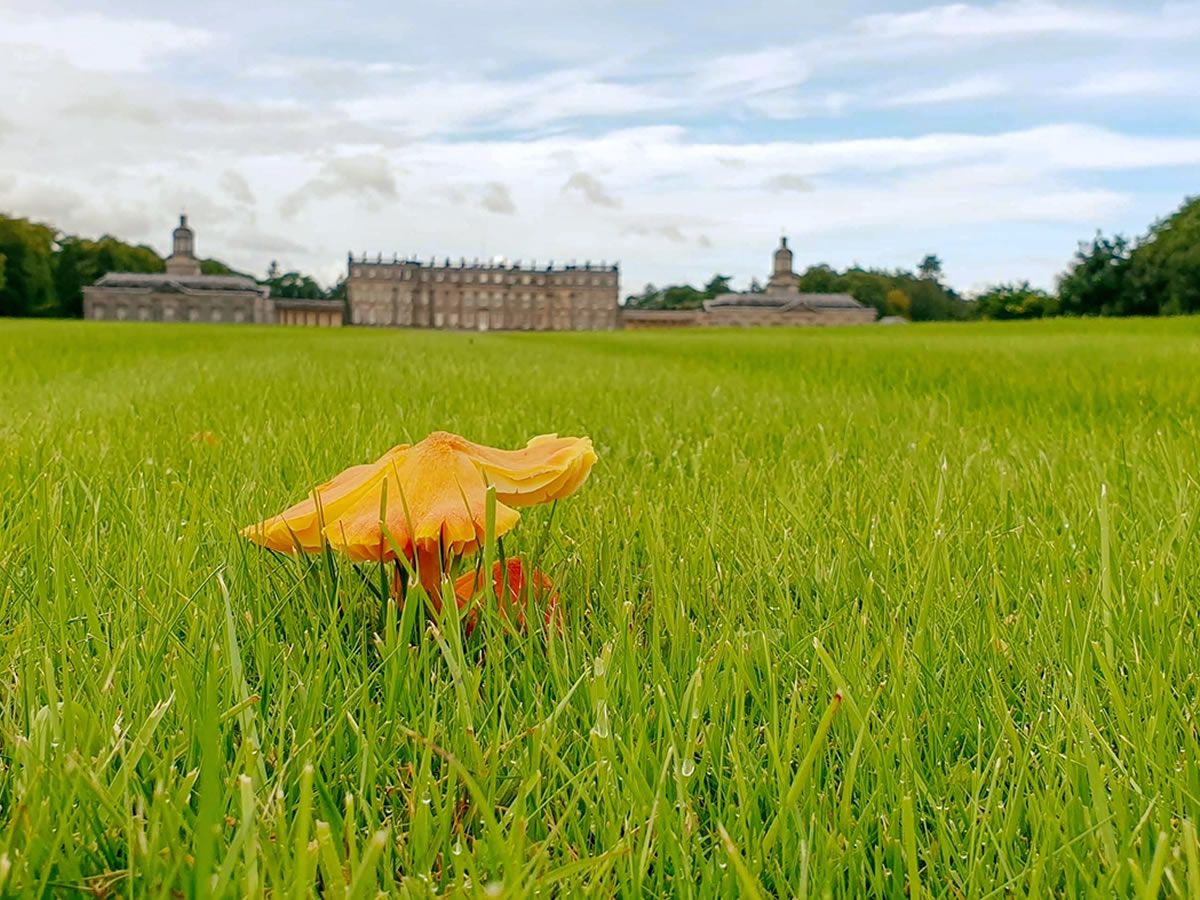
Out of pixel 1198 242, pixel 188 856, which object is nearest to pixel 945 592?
pixel 188 856

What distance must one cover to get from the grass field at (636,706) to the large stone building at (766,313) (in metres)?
99.3

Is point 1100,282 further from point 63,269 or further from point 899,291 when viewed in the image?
point 63,269

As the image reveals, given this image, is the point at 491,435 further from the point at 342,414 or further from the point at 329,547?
the point at 329,547

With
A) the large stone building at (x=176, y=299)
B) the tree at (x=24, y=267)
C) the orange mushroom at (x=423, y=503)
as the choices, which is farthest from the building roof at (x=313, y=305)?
the orange mushroom at (x=423, y=503)

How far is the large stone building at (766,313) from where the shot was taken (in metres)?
99.8

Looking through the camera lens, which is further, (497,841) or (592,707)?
(592,707)

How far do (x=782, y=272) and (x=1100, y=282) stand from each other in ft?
197

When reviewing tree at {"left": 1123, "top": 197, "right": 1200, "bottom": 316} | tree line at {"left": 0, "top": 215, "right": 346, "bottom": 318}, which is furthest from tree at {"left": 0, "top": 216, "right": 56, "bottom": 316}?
tree at {"left": 1123, "top": 197, "right": 1200, "bottom": 316}

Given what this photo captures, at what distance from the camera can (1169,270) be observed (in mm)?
47000

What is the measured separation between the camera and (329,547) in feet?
3.27

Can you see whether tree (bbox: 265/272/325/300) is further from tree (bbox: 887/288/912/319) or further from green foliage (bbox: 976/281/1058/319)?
green foliage (bbox: 976/281/1058/319)

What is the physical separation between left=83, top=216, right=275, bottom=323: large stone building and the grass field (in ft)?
326

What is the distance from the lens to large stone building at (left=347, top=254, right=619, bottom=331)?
10869cm

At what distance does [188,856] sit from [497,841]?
0.20 metres
